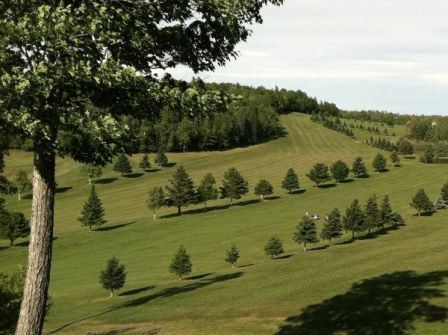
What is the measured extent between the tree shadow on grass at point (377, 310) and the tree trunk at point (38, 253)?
1306 cm

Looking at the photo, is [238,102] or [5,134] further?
[238,102]

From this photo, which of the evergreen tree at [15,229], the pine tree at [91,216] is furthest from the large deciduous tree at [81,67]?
the pine tree at [91,216]

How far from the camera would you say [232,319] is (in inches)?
1129

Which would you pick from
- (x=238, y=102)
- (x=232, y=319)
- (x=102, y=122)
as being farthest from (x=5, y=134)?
(x=232, y=319)

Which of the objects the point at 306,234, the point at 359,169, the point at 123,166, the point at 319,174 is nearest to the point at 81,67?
the point at 306,234

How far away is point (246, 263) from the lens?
66250 mm

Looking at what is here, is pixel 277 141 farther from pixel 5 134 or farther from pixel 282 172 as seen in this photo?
pixel 5 134

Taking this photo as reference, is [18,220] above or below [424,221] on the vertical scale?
above

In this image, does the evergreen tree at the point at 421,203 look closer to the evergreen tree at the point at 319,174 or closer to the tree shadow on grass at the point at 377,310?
the evergreen tree at the point at 319,174

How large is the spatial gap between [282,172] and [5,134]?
5297 inches

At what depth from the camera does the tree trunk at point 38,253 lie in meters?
10.9

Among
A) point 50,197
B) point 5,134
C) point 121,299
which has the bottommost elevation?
point 121,299

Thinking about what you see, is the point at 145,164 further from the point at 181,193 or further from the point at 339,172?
the point at 339,172

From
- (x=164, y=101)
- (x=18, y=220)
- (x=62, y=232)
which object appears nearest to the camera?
(x=164, y=101)
